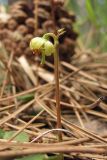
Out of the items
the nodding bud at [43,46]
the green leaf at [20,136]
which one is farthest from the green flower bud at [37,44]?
the green leaf at [20,136]

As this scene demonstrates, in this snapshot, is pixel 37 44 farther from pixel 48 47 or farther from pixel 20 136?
pixel 20 136

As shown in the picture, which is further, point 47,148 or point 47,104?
point 47,104

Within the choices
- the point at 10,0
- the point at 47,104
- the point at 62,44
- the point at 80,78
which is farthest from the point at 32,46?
the point at 10,0

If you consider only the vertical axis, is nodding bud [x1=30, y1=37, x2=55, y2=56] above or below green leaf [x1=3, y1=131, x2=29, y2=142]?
above

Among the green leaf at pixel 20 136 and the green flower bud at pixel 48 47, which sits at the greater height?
the green flower bud at pixel 48 47

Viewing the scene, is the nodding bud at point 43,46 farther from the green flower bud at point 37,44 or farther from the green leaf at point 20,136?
the green leaf at point 20,136

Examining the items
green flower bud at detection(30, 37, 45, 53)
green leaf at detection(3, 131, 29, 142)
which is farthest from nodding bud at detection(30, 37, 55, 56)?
green leaf at detection(3, 131, 29, 142)

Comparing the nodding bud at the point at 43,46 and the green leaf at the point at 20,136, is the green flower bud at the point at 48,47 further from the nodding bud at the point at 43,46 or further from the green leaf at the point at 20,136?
the green leaf at the point at 20,136

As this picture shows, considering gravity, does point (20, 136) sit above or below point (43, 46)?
below

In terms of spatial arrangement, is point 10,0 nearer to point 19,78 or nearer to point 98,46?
point 98,46

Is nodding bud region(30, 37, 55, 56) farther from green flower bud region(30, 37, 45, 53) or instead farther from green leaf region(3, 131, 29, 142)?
green leaf region(3, 131, 29, 142)

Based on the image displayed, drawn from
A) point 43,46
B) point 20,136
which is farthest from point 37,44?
point 20,136
